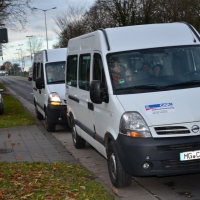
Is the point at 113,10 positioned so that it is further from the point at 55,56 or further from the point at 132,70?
the point at 132,70

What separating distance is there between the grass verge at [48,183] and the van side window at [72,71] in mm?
2279

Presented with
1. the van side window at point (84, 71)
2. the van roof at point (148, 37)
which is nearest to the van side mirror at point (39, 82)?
the van side window at point (84, 71)

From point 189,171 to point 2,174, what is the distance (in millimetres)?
2967

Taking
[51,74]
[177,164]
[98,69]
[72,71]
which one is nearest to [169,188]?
[177,164]

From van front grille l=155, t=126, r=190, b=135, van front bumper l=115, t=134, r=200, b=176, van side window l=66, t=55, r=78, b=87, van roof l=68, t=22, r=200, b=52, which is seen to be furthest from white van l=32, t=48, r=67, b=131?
van front grille l=155, t=126, r=190, b=135

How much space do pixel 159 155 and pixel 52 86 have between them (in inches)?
298

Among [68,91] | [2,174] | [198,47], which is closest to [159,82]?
[198,47]

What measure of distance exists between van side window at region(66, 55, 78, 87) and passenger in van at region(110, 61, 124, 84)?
2721 mm

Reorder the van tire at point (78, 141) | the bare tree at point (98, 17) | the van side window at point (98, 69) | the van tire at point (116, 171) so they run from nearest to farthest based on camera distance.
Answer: the van tire at point (116, 171)
the van side window at point (98, 69)
the van tire at point (78, 141)
the bare tree at point (98, 17)

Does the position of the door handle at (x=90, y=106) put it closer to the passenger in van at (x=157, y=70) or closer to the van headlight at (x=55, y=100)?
the passenger in van at (x=157, y=70)

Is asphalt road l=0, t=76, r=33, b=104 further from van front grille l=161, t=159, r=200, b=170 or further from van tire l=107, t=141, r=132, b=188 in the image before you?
van front grille l=161, t=159, r=200, b=170

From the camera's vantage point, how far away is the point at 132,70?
6824 mm

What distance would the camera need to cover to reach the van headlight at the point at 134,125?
5.96 m

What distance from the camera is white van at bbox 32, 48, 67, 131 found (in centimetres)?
1259
